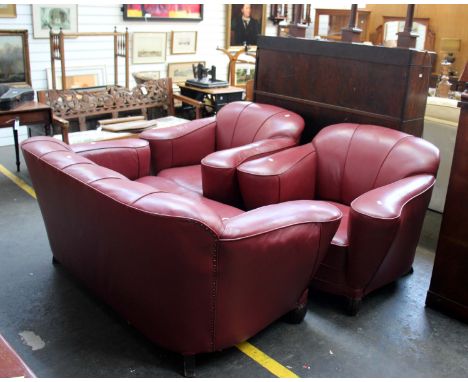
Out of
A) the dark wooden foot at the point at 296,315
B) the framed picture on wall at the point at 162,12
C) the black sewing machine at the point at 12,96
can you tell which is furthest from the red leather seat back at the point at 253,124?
the framed picture on wall at the point at 162,12

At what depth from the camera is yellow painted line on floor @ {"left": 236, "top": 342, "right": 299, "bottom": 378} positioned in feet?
7.57

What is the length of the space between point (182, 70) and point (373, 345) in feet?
17.4

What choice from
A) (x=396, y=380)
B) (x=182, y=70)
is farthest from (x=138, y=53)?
(x=396, y=380)

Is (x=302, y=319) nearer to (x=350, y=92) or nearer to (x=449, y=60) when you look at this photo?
(x=350, y=92)

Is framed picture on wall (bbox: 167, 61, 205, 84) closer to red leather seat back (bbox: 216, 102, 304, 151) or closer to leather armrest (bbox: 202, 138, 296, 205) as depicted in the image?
red leather seat back (bbox: 216, 102, 304, 151)

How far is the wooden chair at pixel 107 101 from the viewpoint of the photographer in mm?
4910

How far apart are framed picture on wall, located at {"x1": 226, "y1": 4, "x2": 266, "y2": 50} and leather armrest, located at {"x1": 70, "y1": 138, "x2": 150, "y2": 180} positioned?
4.41 m

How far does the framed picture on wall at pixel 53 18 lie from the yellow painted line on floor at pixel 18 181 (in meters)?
1.61

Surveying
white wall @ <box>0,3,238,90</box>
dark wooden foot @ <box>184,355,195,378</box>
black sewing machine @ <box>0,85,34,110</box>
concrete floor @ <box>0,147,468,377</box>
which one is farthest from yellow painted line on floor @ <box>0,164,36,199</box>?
dark wooden foot @ <box>184,355,195,378</box>

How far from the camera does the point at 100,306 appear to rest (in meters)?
2.79

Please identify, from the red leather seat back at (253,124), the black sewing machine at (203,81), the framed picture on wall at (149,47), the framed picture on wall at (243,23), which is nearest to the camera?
the red leather seat back at (253,124)

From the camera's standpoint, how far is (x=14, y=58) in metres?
5.32

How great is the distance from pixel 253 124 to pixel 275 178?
86cm

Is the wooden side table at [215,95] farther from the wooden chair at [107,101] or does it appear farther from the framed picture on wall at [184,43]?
the framed picture on wall at [184,43]
